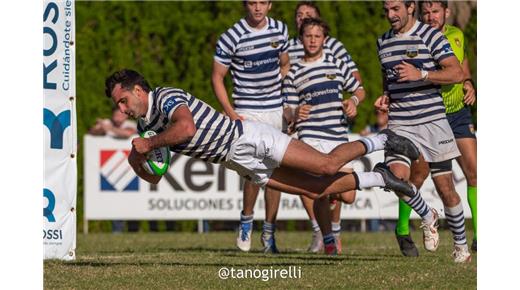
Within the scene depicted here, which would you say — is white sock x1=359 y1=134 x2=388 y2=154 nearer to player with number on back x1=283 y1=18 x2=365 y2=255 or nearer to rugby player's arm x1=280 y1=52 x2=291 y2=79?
player with number on back x1=283 y1=18 x2=365 y2=255

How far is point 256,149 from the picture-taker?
10156 millimetres

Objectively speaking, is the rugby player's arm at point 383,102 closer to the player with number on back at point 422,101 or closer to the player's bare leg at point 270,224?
the player with number on back at point 422,101

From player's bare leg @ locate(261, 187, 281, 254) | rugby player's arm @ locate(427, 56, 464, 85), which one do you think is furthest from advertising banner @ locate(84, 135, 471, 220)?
rugby player's arm @ locate(427, 56, 464, 85)

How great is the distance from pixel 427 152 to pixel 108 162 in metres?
8.14

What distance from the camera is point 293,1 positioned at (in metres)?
19.3

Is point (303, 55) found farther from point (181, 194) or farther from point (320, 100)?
point (181, 194)

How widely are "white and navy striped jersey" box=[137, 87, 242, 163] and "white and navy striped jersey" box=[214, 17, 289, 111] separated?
290 centimetres

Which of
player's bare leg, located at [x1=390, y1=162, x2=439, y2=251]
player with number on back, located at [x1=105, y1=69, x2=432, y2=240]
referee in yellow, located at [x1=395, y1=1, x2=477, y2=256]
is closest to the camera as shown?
player with number on back, located at [x1=105, y1=69, x2=432, y2=240]

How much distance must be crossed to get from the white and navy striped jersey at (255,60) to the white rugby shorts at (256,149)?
2.72 metres

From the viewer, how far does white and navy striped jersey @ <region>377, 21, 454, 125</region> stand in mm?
11086

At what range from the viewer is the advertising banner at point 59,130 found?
10.9 meters

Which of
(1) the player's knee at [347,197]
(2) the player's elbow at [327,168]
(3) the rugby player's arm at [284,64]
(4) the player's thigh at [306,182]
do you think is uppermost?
(3) the rugby player's arm at [284,64]

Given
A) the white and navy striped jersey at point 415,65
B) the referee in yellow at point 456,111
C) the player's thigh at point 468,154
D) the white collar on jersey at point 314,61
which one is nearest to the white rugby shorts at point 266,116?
the white collar on jersey at point 314,61

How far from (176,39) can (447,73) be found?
924 cm
